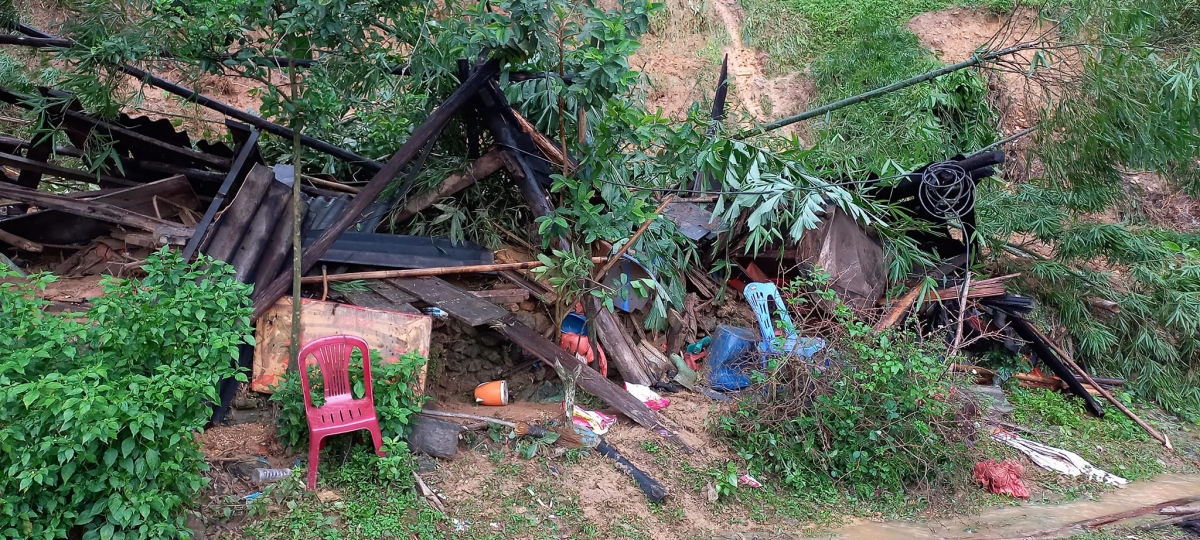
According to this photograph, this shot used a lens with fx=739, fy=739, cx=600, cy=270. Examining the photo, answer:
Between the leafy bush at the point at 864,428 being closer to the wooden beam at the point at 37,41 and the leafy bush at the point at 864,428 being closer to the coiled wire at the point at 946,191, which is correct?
the coiled wire at the point at 946,191

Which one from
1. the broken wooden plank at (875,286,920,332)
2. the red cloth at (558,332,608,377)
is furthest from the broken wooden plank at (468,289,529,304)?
the broken wooden plank at (875,286,920,332)

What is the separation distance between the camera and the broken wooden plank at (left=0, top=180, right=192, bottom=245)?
17.4 feet

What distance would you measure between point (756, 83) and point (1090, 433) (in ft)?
26.5

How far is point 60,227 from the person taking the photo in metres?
5.70

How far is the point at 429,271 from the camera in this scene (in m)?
5.44

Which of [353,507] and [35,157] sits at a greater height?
[35,157]

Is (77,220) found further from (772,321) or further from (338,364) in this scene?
(772,321)

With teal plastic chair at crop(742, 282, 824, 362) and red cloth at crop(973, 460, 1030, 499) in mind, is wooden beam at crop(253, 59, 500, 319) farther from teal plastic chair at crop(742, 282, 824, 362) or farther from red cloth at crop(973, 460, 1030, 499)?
red cloth at crop(973, 460, 1030, 499)

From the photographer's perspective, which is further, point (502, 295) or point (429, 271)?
point (502, 295)

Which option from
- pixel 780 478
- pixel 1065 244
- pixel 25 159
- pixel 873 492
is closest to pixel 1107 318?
pixel 1065 244

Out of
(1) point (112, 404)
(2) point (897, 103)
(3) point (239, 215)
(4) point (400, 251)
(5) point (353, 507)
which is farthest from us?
(2) point (897, 103)

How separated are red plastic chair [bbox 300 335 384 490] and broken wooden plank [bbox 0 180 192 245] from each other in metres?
1.82

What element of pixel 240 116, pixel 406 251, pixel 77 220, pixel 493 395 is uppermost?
pixel 240 116

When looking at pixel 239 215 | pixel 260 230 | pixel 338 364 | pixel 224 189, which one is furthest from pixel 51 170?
pixel 338 364
